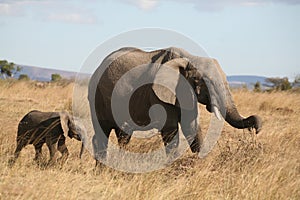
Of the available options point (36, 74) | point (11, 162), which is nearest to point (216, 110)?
point (11, 162)

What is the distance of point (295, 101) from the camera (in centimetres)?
1575

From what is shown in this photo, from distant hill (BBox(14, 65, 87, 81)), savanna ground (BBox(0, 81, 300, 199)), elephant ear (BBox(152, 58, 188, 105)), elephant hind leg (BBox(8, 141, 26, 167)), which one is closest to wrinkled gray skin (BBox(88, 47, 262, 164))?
elephant ear (BBox(152, 58, 188, 105))

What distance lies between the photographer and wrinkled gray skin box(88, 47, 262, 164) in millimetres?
7281

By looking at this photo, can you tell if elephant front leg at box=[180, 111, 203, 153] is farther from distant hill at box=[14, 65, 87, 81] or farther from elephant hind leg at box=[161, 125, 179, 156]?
distant hill at box=[14, 65, 87, 81]

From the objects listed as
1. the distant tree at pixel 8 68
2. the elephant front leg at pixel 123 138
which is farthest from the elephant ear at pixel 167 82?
the distant tree at pixel 8 68

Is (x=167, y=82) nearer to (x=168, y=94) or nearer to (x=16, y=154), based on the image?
(x=168, y=94)

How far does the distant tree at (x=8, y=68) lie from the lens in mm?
39719

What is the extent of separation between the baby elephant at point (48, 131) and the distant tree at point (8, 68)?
107 ft

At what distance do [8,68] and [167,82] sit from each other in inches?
1343

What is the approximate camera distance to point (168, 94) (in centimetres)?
739

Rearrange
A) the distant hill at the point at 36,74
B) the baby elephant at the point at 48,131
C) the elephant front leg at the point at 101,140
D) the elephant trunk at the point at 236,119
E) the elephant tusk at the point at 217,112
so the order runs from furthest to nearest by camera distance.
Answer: the distant hill at the point at 36,74, the elephant front leg at the point at 101,140, the baby elephant at the point at 48,131, the elephant tusk at the point at 217,112, the elephant trunk at the point at 236,119

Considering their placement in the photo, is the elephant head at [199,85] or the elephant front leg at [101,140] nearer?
the elephant head at [199,85]

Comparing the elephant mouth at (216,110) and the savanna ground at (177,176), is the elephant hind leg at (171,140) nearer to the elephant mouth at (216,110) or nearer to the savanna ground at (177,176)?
the savanna ground at (177,176)

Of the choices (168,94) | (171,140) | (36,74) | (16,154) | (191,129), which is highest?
(168,94)
